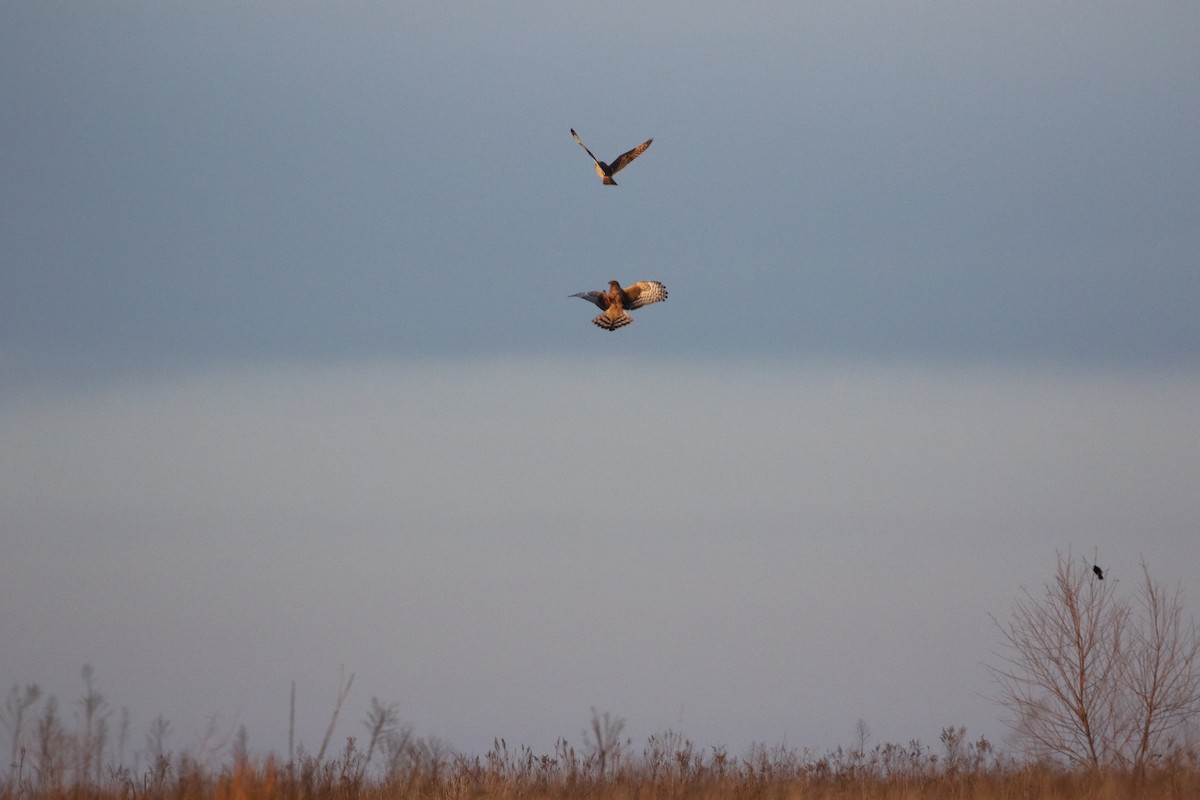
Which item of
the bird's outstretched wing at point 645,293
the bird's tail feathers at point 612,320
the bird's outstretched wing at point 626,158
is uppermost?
the bird's outstretched wing at point 626,158

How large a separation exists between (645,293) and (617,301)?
1043 millimetres

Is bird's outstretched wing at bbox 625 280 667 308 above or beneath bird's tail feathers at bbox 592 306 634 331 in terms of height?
above

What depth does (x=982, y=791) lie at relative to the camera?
17219 millimetres

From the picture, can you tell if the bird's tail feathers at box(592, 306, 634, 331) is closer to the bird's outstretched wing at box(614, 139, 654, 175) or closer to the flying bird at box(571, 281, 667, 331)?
the flying bird at box(571, 281, 667, 331)

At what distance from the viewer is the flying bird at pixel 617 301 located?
805 inches

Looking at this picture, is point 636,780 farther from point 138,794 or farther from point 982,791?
point 138,794

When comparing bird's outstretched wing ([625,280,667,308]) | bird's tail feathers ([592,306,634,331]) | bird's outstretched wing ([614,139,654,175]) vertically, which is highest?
bird's outstretched wing ([614,139,654,175])

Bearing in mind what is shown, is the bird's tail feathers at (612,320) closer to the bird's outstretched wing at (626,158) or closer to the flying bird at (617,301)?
the flying bird at (617,301)

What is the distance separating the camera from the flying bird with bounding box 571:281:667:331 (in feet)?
67.1

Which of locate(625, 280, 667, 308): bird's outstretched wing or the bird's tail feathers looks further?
locate(625, 280, 667, 308): bird's outstretched wing

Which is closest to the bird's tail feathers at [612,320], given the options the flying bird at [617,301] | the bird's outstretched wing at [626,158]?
the flying bird at [617,301]

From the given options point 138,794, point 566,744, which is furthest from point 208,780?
point 566,744

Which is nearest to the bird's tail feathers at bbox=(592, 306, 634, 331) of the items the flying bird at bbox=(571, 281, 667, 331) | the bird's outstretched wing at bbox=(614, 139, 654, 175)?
the flying bird at bbox=(571, 281, 667, 331)

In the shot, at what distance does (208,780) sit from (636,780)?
270 inches
